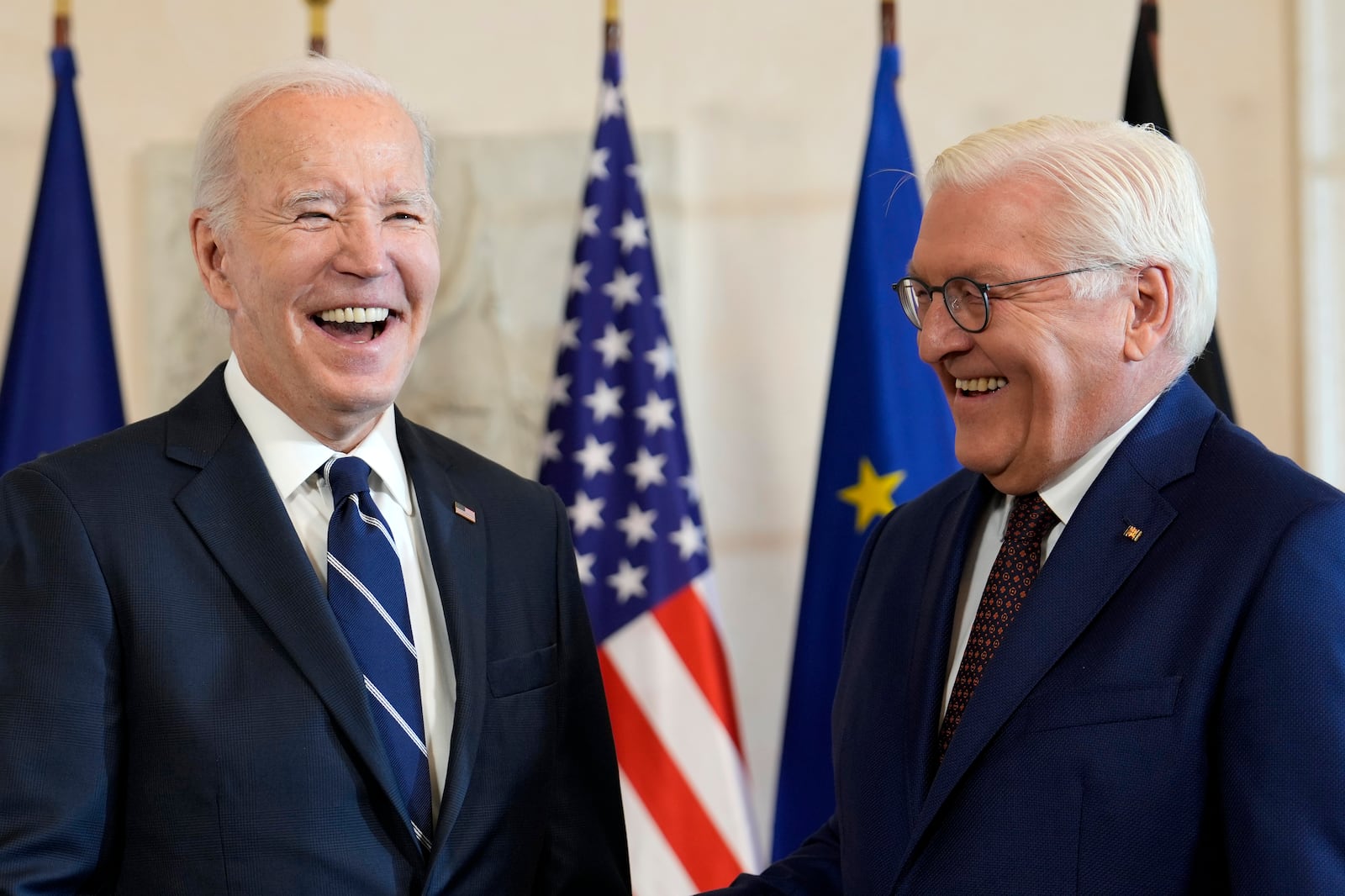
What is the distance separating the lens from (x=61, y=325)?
321 cm

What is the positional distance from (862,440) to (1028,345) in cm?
158

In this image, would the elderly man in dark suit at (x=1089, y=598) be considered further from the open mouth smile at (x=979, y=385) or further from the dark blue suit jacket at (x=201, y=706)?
the dark blue suit jacket at (x=201, y=706)

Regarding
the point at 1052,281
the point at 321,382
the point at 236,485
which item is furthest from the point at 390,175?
the point at 1052,281

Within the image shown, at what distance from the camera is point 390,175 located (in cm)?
166

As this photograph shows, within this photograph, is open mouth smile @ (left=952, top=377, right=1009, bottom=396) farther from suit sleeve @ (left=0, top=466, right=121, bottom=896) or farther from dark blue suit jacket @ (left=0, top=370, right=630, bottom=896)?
suit sleeve @ (left=0, top=466, right=121, bottom=896)

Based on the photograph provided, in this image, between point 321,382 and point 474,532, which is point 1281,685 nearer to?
point 474,532

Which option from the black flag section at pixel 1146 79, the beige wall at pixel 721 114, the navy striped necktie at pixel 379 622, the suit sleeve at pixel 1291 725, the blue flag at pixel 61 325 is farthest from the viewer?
the beige wall at pixel 721 114

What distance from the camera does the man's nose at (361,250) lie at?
1.62 meters

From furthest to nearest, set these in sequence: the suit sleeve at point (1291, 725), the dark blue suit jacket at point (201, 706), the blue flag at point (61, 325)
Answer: the blue flag at point (61, 325)
the dark blue suit jacket at point (201, 706)
the suit sleeve at point (1291, 725)

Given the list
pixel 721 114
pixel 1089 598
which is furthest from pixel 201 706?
pixel 721 114

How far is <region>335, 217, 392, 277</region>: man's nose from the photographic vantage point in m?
1.62

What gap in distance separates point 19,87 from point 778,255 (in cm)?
207

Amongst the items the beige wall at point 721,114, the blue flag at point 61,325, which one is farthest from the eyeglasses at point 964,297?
the blue flag at point 61,325

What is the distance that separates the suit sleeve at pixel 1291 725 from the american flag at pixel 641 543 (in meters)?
1.87
